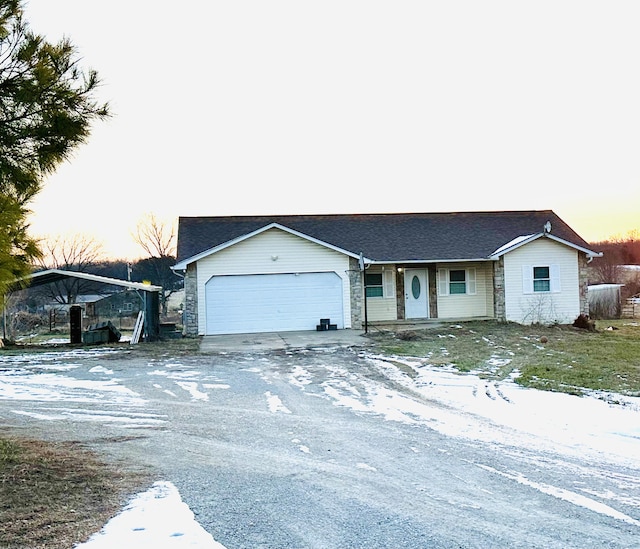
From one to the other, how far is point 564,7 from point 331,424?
10.3m

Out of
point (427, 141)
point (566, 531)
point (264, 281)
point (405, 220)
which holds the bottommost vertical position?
point (566, 531)

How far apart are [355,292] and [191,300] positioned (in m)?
5.86

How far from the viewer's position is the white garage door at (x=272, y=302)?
21.8 m

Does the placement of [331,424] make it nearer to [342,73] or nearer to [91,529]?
[91,529]

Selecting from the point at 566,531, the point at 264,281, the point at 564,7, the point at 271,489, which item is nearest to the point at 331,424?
the point at 271,489

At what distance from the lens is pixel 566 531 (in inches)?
181

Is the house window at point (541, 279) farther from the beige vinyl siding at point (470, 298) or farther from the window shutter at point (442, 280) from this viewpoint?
the window shutter at point (442, 280)

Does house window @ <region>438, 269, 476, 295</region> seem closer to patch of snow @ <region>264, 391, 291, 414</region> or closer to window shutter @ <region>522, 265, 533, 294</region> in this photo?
window shutter @ <region>522, 265, 533, 294</region>

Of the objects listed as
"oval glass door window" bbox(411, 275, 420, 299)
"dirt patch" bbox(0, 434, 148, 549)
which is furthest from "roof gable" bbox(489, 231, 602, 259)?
"dirt patch" bbox(0, 434, 148, 549)

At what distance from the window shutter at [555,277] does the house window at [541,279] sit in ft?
0.37

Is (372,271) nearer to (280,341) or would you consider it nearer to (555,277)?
(280,341)

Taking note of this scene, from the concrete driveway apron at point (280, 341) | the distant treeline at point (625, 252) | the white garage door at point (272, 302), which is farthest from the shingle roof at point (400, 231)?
the distant treeline at point (625, 252)

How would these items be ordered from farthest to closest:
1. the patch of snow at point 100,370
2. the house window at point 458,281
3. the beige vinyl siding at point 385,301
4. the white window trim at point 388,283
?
the house window at point 458,281
the white window trim at point 388,283
the beige vinyl siding at point 385,301
the patch of snow at point 100,370

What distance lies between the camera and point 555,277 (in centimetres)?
2398
